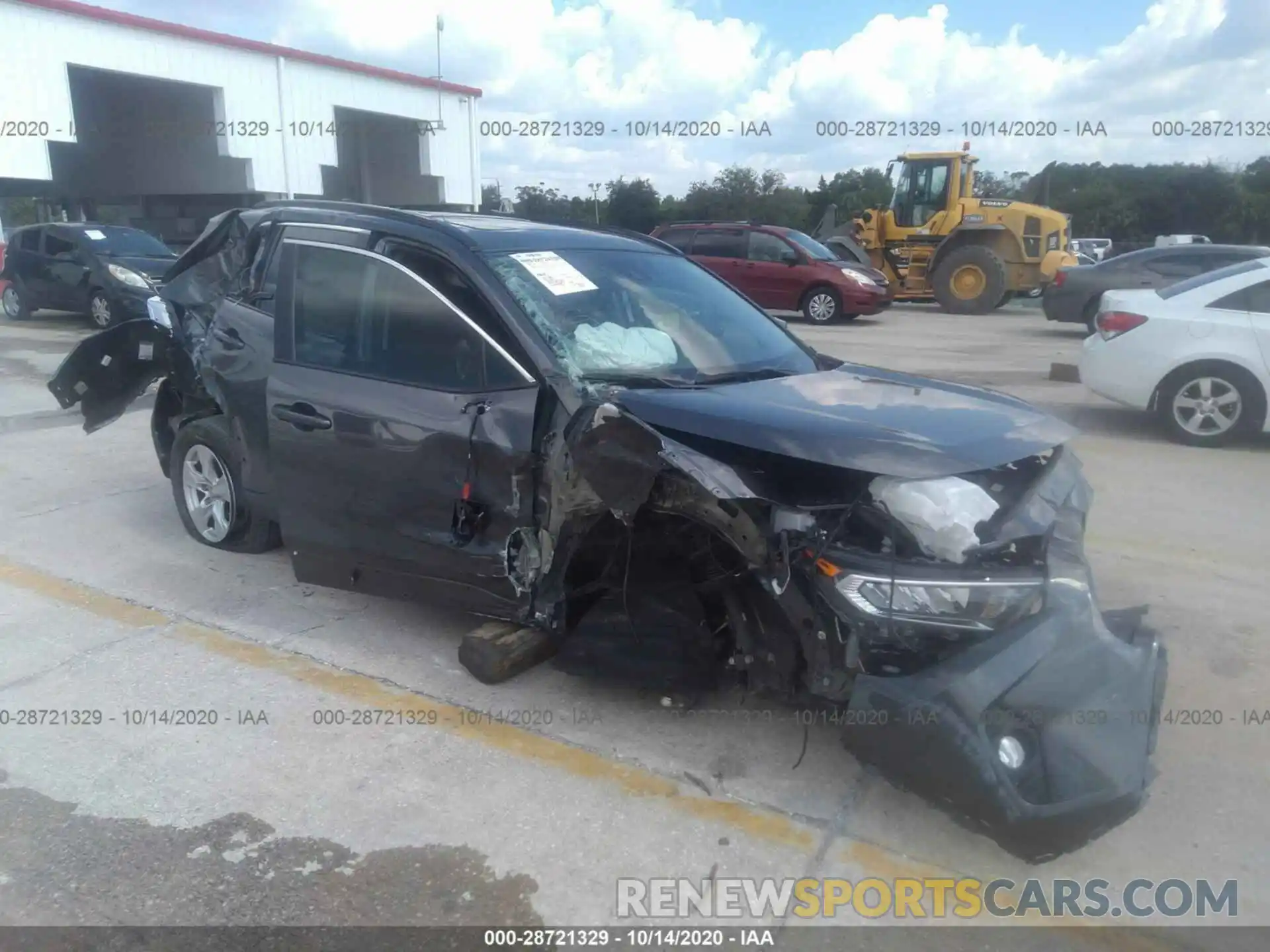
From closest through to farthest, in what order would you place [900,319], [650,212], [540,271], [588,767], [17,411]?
[588,767]
[540,271]
[17,411]
[900,319]
[650,212]

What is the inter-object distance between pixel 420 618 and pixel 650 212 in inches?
1008

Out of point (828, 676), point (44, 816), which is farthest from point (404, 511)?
point (828, 676)

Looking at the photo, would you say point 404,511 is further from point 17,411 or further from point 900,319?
point 900,319

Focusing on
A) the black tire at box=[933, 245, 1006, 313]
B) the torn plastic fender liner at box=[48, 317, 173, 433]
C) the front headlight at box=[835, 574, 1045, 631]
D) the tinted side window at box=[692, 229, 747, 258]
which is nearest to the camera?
the front headlight at box=[835, 574, 1045, 631]

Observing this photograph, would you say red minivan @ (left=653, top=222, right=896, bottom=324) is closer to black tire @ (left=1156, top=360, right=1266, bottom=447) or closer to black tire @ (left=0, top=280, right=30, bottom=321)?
black tire @ (left=1156, top=360, right=1266, bottom=447)

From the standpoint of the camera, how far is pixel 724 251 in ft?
59.0

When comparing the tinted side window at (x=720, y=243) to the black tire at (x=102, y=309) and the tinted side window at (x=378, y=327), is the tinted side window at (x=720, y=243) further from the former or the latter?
the tinted side window at (x=378, y=327)

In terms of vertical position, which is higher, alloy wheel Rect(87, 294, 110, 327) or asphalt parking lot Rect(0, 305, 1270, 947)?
alloy wheel Rect(87, 294, 110, 327)

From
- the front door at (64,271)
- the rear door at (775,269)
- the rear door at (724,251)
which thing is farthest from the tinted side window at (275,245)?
the rear door at (775,269)

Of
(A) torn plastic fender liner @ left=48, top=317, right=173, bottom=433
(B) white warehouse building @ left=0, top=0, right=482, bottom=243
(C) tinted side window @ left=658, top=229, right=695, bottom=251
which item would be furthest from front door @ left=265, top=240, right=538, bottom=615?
(B) white warehouse building @ left=0, top=0, right=482, bottom=243

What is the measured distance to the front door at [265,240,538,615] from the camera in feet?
12.3

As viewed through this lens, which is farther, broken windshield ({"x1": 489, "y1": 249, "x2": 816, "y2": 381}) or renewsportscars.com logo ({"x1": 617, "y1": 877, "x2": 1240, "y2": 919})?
broken windshield ({"x1": 489, "y1": 249, "x2": 816, "y2": 381})

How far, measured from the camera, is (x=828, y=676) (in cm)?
316

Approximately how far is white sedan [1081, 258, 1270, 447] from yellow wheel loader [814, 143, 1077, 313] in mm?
11941
